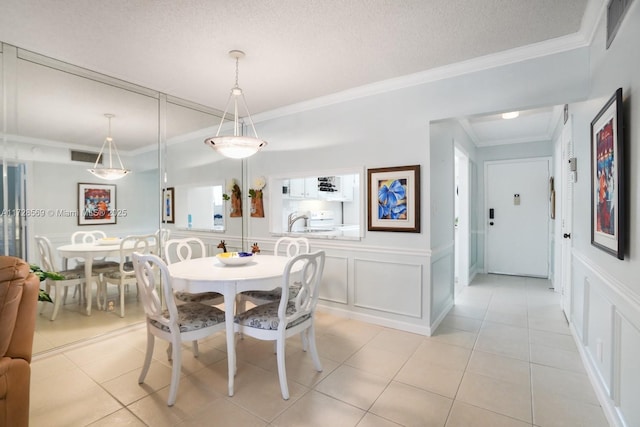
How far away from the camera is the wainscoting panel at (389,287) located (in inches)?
121

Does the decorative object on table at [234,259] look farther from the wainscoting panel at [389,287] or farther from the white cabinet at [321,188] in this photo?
the white cabinet at [321,188]

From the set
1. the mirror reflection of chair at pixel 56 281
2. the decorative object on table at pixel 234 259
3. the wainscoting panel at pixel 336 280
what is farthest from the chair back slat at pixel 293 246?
the mirror reflection of chair at pixel 56 281

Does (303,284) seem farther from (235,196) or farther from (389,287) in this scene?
(235,196)

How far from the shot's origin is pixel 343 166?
11.6 feet

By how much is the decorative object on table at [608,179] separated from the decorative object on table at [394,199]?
4.30ft

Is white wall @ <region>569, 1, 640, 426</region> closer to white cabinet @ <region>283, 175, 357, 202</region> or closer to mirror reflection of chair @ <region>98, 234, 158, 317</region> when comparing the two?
white cabinet @ <region>283, 175, 357, 202</region>

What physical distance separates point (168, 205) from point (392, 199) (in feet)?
8.55

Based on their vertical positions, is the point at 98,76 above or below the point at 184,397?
above

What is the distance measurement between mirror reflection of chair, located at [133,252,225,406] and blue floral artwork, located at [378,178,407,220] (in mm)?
1887

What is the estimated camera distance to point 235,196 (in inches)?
177

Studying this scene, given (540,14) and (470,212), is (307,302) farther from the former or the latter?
(470,212)

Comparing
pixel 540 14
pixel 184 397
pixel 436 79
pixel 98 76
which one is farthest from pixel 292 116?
pixel 184 397

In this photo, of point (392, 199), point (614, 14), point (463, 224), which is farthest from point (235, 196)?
point (614, 14)

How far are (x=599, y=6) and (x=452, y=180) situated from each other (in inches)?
83.1
